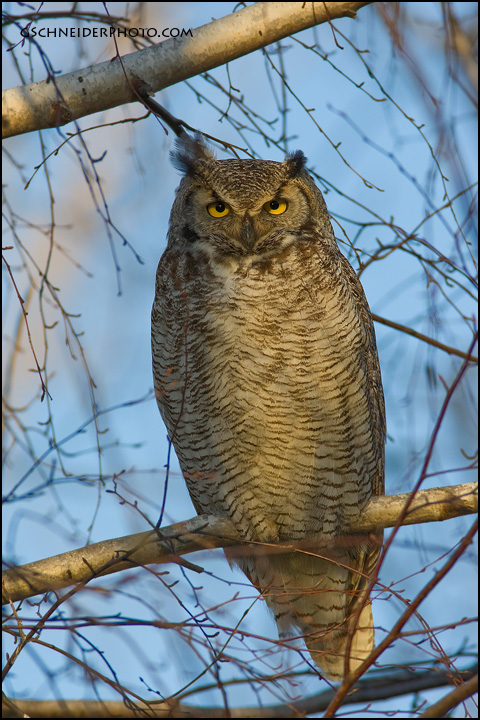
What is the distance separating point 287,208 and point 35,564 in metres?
1.96

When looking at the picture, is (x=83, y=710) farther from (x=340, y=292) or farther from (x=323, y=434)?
(x=340, y=292)

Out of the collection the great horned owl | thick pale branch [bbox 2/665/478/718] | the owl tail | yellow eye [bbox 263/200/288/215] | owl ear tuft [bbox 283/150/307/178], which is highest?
owl ear tuft [bbox 283/150/307/178]

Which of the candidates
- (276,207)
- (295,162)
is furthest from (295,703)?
(295,162)

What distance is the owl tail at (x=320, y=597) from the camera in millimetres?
3977

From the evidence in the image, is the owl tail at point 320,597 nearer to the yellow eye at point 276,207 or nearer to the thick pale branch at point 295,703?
the thick pale branch at point 295,703

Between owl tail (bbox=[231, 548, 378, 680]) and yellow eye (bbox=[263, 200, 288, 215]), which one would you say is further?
owl tail (bbox=[231, 548, 378, 680])

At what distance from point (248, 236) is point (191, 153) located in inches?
24.8

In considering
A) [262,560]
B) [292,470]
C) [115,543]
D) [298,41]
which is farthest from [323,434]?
[298,41]

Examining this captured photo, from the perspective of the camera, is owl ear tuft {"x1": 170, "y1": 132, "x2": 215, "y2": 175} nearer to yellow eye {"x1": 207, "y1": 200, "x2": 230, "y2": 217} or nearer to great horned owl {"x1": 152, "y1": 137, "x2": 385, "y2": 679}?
great horned owl {"x1": 152, "y1": 137, "x2": 385, "y2": 679}

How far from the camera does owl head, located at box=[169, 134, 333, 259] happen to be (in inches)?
140

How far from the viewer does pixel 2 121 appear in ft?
8.36

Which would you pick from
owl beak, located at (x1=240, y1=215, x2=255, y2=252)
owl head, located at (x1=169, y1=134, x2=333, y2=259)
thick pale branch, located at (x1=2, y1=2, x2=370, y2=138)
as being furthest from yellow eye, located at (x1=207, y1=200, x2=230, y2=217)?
thick pale branch, located at (x1=2, y1=2, x2=370, y2=138)

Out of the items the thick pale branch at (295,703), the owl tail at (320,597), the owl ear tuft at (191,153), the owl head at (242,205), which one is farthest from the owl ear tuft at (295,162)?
the thick pale branch at (295,703)

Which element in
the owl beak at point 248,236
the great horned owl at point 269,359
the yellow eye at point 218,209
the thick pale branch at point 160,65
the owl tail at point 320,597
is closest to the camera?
the thick pale branch at point 160,65
